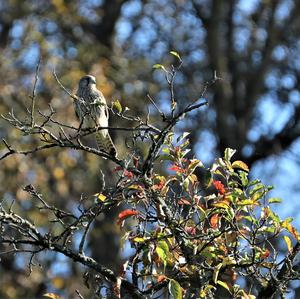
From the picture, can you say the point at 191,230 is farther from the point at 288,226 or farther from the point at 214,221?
the point at 288,226

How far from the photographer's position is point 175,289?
4.12m

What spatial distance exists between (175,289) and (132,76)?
35.3 ft

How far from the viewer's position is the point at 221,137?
13852mm

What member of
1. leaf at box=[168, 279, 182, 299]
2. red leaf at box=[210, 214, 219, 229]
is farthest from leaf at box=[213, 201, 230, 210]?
leaf at box=[168, 279, 182, 299]

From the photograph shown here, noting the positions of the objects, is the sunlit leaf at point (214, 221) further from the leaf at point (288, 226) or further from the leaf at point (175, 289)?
the leaf at point (175, 289)

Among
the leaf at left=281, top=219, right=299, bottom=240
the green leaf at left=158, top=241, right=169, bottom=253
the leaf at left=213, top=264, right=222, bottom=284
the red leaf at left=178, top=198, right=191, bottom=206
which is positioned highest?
the red leaf at left=178, top=198, right=191, bottom=206

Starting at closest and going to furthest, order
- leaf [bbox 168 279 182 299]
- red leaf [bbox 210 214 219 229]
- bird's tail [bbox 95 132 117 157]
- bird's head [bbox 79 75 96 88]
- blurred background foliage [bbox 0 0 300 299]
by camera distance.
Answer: leaf [bbox 168 279 182 299]
red leaf [bbox 210 214 219 229]
bird's tail [bbox 95 132 117 157]
bird's head [bbox 79 75 96 88]
blurred background foliage [bbox 0 0 300 299]

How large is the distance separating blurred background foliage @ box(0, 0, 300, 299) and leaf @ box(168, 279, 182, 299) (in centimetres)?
884

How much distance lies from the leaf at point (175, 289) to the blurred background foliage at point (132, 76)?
8.84 metres

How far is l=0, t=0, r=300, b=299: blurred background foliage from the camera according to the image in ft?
44.8

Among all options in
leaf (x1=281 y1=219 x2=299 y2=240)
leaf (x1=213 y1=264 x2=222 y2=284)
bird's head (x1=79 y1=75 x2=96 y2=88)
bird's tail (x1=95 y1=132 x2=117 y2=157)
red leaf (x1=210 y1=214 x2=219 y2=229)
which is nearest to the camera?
leaf (x1=213 y1=264 x2=222 y2=284)

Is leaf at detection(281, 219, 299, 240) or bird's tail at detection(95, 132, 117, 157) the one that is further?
bird's tail at detection(95, 132, 117, 157)

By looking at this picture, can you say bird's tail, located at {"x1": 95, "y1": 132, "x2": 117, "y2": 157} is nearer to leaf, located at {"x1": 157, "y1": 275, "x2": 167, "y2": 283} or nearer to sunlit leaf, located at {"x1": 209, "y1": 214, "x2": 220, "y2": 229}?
sunlit leaf, located at {"x1": 209, "y1": 214, "x2": 220, "y2": 229}

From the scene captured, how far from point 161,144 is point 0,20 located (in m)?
10.1
